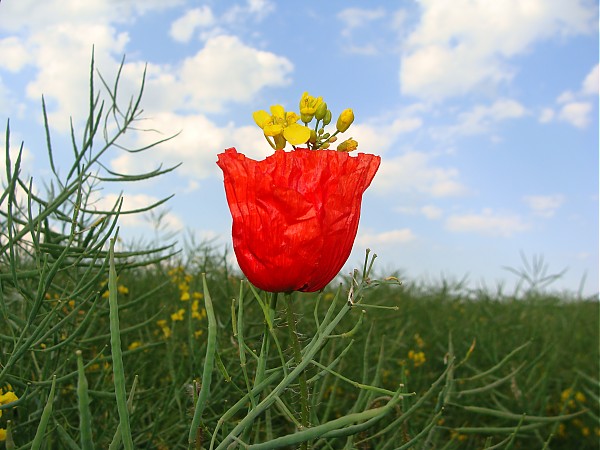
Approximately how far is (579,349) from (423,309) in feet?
2.35

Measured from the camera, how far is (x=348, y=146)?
0.65 meters

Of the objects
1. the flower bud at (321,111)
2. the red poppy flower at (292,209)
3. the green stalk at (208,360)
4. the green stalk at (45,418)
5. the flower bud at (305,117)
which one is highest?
the flower bud at (321,111)

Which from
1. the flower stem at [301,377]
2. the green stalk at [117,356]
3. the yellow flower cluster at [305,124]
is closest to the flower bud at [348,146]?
the yellow flower cluster at [305,124]

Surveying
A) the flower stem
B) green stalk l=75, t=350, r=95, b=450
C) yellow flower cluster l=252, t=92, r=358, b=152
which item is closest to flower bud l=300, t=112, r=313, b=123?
yellow flower cluster l=252, t=92, r=358, b=152

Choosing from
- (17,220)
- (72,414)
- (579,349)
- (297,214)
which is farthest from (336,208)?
(579,349)

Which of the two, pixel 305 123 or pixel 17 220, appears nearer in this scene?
pixel 305 123

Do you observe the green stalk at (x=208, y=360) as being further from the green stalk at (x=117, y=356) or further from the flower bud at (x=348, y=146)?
the flower bud at (x=348, y=146)

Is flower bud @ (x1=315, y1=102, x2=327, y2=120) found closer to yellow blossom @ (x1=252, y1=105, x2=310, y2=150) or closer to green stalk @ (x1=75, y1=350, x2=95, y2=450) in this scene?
yellow blossom @ (x1=252, y1=105, x2=310, y2=150)

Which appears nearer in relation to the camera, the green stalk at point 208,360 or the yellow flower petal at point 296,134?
the green stalk at point 208,360

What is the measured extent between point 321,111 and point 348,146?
0.05 meters

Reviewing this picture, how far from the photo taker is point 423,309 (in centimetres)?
294

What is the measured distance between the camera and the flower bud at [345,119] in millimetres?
625

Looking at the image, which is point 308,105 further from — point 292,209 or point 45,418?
point 45,418

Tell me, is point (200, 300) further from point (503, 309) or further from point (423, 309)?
point (503, 309)
